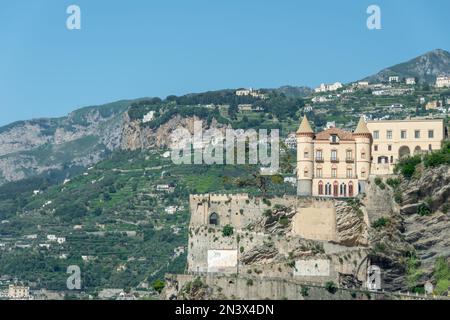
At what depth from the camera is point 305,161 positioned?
326ft

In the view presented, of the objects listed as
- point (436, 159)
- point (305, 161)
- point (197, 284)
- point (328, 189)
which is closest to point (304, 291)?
point (197, 284)

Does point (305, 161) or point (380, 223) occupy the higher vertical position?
point (305, 161)

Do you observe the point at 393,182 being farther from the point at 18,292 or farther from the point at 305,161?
the point at 18,292

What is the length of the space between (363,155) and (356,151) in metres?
0.54

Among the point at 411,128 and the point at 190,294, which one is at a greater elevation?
the point at 411,128

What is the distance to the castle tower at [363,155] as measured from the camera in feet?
320

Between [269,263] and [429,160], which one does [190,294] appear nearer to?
[269,263]

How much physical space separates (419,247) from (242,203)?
446 inches

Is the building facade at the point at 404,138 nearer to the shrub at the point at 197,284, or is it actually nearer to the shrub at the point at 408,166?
the shrub at the point at 408,166

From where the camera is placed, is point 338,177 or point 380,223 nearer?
point 380,223

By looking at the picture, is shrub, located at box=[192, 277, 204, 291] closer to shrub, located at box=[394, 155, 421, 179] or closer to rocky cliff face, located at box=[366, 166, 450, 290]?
rocky cliff face, located at box=[366, 166, 450, 290]

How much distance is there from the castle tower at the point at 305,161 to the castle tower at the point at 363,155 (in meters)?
2.84

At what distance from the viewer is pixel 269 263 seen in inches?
3612
